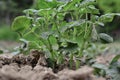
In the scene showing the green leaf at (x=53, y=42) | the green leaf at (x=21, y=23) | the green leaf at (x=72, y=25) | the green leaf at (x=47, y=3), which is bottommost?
the green leaf at (x=53, y=42)

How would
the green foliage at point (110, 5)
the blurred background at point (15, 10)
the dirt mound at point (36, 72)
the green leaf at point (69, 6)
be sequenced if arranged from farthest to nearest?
the blurred background at point (15, 10) < the green foliage at point (110, 5) < the green leaf at point (69, 6) < the dirt mound at point (36, 72)

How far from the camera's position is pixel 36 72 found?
4.04ft

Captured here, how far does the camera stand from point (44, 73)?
1.20 meters

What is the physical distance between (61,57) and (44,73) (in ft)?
1.14

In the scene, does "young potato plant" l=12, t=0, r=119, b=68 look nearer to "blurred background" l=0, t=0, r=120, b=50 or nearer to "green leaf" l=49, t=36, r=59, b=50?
"green leaf" l=49, t=36, r=59, b=50

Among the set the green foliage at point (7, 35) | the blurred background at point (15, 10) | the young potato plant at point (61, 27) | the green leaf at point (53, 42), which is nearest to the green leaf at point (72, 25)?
the young potato plant at point (61, 27)

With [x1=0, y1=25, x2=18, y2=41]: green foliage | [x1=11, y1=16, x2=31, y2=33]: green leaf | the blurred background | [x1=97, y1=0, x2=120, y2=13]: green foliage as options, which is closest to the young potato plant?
[x1=11, y1=16, x2=31, y2=33]: green leaf

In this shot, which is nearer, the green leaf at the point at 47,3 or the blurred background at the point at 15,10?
the green leaf at the point at 47,3

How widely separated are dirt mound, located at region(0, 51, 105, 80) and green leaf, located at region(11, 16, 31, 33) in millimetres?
155

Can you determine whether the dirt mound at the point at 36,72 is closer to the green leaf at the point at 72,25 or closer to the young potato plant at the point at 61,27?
the young potato plant at the point at 61,27

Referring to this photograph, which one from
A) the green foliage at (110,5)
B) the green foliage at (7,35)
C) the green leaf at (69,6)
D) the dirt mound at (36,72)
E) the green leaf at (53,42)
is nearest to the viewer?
the dirt mound at (36,72)

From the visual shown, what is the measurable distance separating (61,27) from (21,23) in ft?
0.64

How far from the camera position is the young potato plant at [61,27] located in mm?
1431

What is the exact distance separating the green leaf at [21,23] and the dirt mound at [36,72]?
0.15 metres
